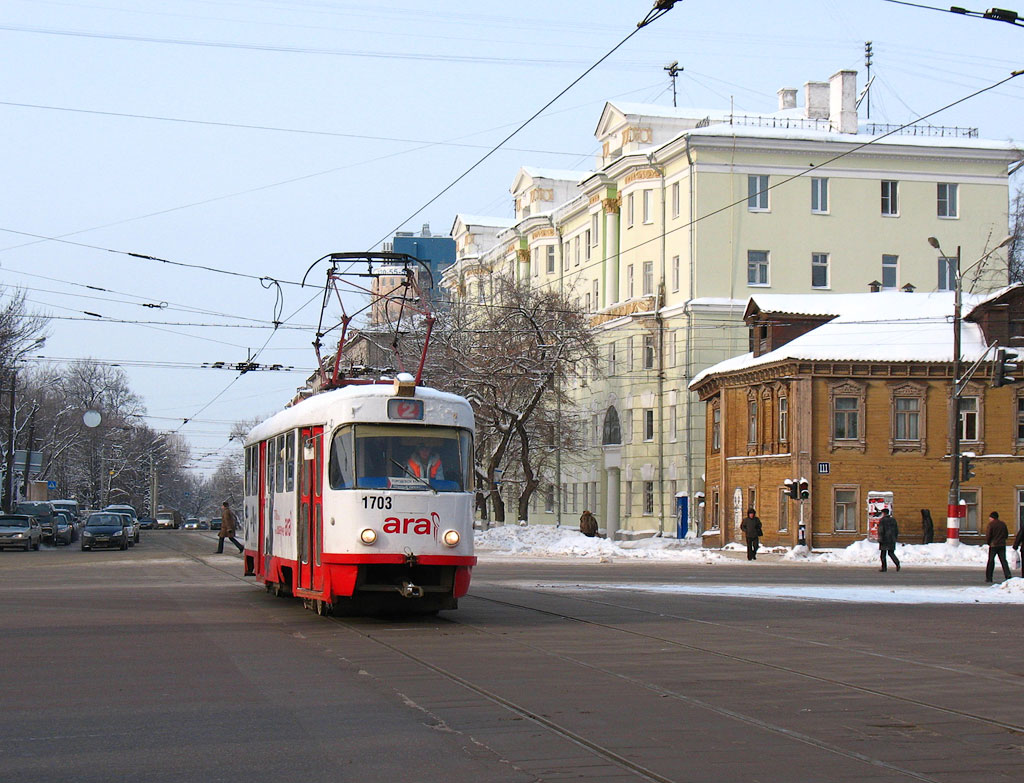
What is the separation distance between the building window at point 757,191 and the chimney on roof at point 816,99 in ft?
23.7

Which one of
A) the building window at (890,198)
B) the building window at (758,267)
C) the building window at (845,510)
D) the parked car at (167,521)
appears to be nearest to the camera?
the building window at (845,510)

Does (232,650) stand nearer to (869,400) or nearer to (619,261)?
(869,400)

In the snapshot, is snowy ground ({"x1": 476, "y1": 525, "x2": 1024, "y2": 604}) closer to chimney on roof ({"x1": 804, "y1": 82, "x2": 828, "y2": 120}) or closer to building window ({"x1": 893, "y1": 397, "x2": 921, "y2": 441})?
building window ({"x1": 893, "y1": 397, "x2": 921, "y2": 441})

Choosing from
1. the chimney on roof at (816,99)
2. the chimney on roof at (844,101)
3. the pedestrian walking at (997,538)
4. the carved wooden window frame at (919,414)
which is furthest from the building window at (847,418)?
the chimney on roof at (816,99)

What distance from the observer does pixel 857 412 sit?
167 feet

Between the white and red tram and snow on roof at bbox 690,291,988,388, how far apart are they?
33.7 metres

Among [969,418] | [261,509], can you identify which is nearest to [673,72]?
[969,418]

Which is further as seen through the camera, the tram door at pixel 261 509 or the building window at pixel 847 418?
the building window at pixel 847 418

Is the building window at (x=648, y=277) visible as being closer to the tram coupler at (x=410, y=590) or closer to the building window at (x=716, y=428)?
the building window at (x=716, y=428)

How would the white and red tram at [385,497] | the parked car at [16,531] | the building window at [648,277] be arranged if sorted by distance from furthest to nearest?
the building window at [648,277] < the parked car at [16,531] < the white and red tram at [385,497]

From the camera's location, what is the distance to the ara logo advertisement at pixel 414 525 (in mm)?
17609

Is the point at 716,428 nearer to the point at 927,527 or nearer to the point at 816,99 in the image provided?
the point at 927,527

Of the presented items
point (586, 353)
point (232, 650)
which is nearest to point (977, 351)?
point (586, 353)

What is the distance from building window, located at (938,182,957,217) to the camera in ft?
213
